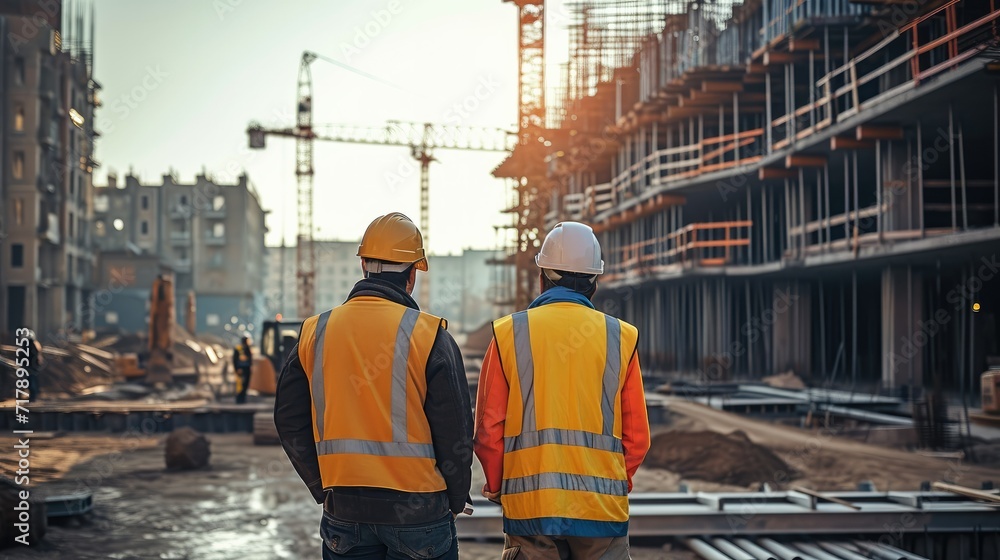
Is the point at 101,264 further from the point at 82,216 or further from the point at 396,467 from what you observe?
the point at 396,467

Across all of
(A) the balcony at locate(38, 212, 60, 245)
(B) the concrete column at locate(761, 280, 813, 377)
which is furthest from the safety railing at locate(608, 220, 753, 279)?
(A) the balcony at locate(38, 212, 60, 245)

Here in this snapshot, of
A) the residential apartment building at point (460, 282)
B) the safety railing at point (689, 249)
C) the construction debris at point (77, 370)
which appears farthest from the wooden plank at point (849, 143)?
the residential apartment building at point (460, 282)

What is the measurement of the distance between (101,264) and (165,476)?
193ft

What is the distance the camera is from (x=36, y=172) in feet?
145

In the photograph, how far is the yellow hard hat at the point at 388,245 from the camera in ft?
10.9

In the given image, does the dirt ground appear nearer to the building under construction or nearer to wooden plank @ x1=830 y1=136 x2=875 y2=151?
the building under construction

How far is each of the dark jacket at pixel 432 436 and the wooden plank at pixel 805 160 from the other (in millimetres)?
22187

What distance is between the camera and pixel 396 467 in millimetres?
3064

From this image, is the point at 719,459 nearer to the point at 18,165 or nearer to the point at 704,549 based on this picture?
the point at 704,549

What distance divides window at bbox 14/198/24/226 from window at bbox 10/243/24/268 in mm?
1234

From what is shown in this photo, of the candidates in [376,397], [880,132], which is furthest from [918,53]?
[376,397]

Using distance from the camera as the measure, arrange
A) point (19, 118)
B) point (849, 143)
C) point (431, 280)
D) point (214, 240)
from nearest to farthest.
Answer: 1. point (849, 143)
2. point (19, 118)
3. point (214, 240)
4. point (431, 280)

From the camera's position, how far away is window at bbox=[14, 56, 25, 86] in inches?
1711

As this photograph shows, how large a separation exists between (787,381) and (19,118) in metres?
39.2
